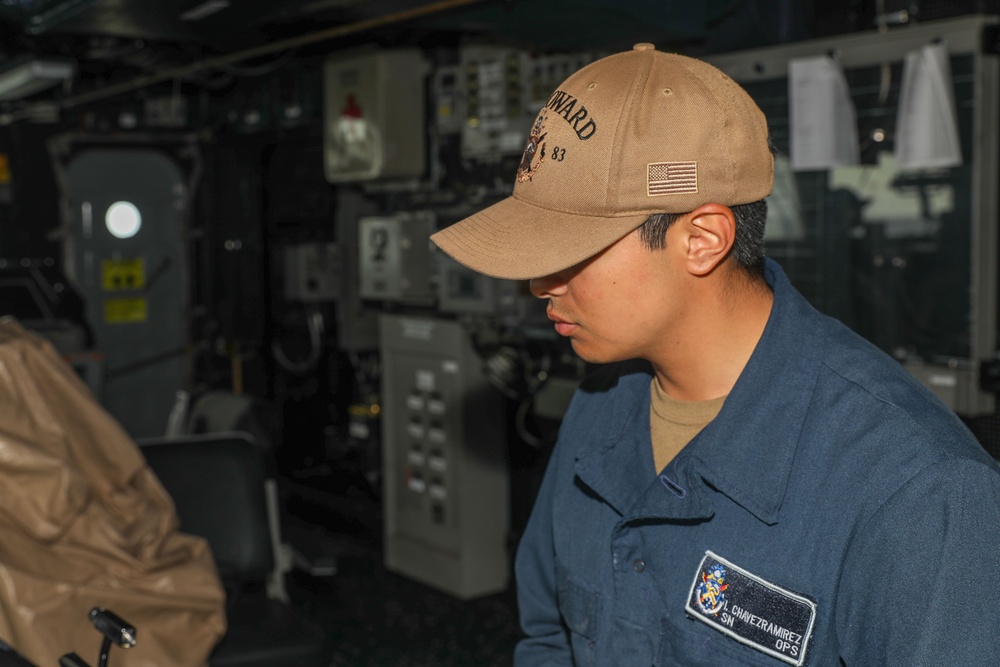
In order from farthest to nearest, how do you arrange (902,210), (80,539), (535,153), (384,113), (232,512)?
(384,113) < (902,210) < (232,512) < (80,539) < (535,153)

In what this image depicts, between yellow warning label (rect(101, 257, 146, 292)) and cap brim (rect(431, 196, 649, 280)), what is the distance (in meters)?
6.16

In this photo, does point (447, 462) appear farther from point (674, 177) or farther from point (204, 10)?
point (674, 177)

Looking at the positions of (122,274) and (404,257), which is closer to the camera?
(404,257)

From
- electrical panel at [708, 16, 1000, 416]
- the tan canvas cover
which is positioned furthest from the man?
electrical panel at [708, 16, 1000, 416]

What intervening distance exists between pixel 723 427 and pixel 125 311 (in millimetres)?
6428

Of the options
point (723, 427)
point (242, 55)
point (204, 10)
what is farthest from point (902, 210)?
point (242, 55)

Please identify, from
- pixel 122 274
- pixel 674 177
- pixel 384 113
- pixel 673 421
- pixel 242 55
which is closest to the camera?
pixel 674 177

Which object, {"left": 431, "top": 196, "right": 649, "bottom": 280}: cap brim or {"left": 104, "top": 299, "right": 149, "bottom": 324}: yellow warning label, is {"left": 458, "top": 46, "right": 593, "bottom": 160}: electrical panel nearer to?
{"left": 431, "top": 196, "right": 649, "bottom": 280}: cap brim

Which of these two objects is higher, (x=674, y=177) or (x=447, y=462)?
(x=674, y=177)

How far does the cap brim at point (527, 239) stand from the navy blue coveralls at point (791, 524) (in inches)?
10.0

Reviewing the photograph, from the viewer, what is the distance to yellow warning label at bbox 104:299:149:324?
6.95 m

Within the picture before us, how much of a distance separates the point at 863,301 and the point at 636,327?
2.61m

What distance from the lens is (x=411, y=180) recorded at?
17.3 feet

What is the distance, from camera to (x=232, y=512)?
3223 mm
